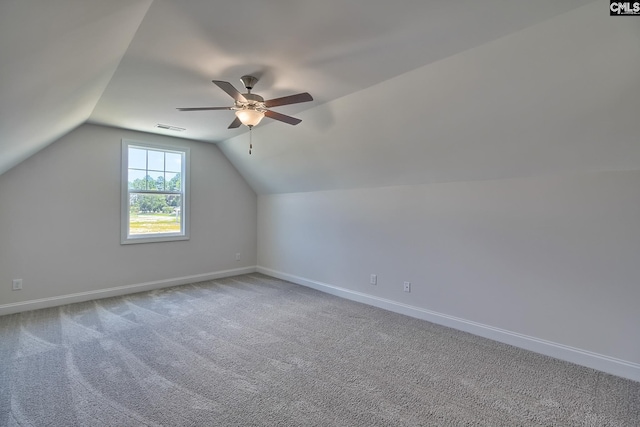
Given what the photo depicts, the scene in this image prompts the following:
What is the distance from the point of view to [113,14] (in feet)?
5.49

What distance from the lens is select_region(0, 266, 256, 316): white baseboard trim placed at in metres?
3.80

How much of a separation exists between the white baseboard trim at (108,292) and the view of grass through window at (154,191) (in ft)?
2.75

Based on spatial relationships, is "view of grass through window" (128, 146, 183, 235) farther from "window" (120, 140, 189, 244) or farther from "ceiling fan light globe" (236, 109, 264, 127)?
"ceiling fan light globe" (236, 109, 264, 127)

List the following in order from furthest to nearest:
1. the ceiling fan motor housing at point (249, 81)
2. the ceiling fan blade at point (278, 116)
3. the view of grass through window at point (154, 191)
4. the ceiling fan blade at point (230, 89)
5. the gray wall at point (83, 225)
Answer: the view of grass through window at point (154, 191) → the gray wall at point (83, 225) → the ceiling fan blade at point (278, 116) → the ceiling fan motor housing at point (249, 81) → the ceiling fan blade at point (230, 89)

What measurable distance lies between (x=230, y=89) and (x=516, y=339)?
3514 millimetres

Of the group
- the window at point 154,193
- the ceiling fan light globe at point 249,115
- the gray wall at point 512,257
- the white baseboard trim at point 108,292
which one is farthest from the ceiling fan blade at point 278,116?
the white baseboard trim at point 108,292

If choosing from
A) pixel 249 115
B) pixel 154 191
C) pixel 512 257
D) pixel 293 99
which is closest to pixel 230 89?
pixel 249 115

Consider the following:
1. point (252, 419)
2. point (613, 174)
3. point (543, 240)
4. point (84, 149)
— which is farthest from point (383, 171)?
point (84, 149)

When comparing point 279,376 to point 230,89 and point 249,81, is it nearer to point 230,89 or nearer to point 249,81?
point 230,89

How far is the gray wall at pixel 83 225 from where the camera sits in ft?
12.5

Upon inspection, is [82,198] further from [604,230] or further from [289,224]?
[604,230]

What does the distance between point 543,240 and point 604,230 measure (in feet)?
1.43

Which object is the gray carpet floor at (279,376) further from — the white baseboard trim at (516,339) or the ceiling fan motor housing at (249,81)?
the ceiling fan motor housing at (249,81)

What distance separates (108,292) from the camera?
444 centimetres
